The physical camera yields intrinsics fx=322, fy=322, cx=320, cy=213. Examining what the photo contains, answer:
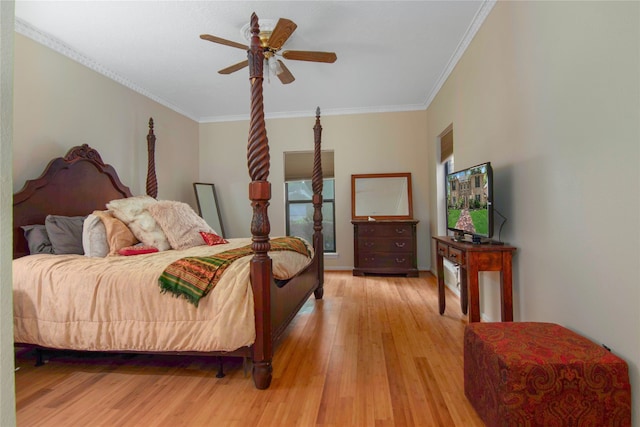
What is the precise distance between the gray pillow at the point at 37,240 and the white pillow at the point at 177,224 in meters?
0.79

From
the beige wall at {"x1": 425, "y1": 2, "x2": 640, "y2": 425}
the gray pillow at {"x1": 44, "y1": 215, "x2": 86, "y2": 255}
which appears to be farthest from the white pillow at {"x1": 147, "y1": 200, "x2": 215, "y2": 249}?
the beige wall at {"x1": 425, "y1": 2, "x2": 640, "y2": 425}

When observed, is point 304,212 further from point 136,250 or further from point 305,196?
point 136,250

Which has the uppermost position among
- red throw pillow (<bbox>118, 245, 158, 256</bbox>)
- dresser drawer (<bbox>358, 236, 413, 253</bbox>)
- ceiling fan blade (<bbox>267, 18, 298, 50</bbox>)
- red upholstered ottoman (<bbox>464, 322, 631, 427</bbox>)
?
ceiling fan blade (<bbox>267, 18, 298, 50</bbox>)

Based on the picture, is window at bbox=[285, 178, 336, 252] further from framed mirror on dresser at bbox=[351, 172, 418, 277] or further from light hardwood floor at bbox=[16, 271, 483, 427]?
light hardwood floor at bbox=[16, 271, 483, 427]

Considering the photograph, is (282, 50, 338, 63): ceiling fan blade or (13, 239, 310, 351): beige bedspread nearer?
(13, 239, 310, 351): beige bedspread

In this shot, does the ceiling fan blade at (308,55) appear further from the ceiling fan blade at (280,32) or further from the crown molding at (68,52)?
the crown molding at (68,52)

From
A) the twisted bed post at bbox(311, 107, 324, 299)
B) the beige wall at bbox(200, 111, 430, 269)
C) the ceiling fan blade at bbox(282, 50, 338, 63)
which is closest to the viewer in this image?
the ceiling fan blade at bbox(282, 50, 338, 63)

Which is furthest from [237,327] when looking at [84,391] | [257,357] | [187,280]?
[84,391]

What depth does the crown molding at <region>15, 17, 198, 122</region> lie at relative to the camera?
2779 millimetres

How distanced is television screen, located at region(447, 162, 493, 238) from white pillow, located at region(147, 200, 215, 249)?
7.94 ft

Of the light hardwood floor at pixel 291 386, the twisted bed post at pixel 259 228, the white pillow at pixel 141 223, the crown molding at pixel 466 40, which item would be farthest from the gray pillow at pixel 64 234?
the crown molding at pixel 466 40

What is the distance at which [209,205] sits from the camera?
549 centimetres

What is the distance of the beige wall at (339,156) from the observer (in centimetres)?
525

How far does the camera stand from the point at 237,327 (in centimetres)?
185
